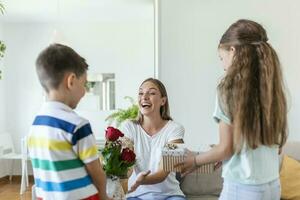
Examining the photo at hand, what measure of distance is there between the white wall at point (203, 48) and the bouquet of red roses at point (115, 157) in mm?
2042

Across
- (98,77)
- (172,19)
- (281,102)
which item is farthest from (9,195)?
(281,102)

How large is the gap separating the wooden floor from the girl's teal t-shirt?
13.6ft

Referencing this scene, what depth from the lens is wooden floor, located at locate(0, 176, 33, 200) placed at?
16.0 feet

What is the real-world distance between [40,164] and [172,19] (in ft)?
8.24

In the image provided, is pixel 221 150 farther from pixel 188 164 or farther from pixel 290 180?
pixel 290 180

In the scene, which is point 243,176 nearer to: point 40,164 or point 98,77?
point 40,164

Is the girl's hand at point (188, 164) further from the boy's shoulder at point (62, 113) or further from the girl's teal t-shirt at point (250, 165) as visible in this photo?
the boy's shoulder at point (62, 113)

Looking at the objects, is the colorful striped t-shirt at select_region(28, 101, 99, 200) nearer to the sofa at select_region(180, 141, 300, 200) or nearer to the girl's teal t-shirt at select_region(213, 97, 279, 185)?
the girl's teal t-shirt at select_region(213, 97, 279, 185)

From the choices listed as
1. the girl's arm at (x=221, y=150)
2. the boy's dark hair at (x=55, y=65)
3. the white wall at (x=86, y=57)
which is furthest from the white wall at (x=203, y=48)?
the white wall at (x=86, y=57)

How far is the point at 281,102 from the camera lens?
1208 millimetres

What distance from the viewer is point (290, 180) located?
2.53m

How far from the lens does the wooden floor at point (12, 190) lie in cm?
486

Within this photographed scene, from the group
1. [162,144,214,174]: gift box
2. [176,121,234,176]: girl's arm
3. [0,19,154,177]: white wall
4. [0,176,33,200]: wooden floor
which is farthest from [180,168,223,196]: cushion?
[0,19,154,177]: white wall

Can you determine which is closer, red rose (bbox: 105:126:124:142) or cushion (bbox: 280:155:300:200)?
red rose (bbox: 105:126:124:142)
